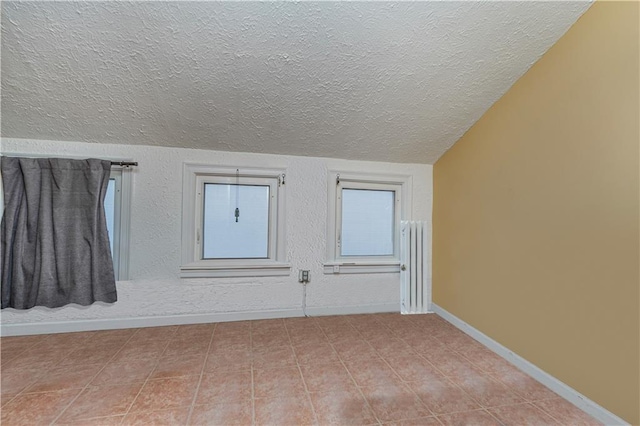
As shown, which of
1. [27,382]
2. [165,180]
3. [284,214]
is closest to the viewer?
[27,382]

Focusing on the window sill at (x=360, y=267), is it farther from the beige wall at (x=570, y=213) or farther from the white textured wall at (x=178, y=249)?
the beige wall at (x=570, y=213)

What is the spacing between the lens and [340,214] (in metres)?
2.56

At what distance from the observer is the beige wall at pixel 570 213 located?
3.80 feet

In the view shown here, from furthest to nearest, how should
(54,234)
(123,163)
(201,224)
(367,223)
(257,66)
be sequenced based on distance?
1. (367,223)
2. (201,224)
3. (123,163)
4. (54,234)
5. (257,66)

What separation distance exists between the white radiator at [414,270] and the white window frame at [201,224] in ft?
3.79

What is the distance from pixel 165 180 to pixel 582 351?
9.56 feet

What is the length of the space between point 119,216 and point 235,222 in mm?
899

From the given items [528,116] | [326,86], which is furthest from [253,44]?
[528,116]

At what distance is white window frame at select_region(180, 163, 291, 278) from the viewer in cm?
223

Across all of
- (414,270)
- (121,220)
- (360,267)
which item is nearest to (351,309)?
(360,267)

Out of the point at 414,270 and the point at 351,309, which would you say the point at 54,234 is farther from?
the point at 414,270

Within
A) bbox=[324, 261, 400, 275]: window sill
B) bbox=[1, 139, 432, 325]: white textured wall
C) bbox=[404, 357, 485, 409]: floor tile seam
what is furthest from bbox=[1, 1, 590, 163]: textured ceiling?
bbox=[404, 357, 485, 409]: floor tile seam

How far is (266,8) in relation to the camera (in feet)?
4.24

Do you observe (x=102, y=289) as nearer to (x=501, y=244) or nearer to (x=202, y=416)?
(x=202, y=416)
